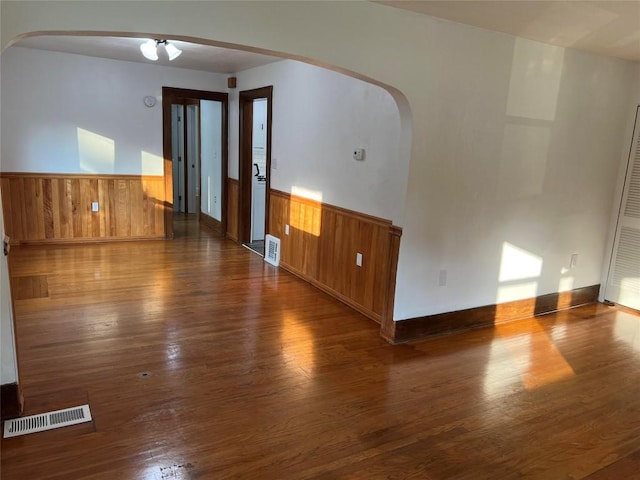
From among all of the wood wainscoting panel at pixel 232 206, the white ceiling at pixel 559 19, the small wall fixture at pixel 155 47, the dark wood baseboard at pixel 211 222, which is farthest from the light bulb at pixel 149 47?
the dark wood baseboard at pixel 211 222

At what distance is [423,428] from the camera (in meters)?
2.54

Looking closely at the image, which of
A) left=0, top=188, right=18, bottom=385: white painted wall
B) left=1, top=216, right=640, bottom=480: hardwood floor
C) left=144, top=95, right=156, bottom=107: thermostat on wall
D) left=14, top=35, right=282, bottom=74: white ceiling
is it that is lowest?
left=1, top=216, right=640, bottom=480: hardwood floor

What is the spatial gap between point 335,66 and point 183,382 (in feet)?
7.01

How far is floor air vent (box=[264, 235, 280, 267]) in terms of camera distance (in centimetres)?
559

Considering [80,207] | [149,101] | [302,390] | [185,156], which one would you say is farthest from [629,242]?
[185,156]

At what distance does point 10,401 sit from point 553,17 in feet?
12.7

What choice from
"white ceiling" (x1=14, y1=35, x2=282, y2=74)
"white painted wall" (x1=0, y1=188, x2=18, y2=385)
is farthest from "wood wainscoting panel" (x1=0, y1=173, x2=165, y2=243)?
"white painted wall" (x1=0, y1=188, x2=18, y2=385)

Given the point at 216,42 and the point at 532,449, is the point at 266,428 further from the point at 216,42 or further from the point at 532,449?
the point at 216,42

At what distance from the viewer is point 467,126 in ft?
11.5

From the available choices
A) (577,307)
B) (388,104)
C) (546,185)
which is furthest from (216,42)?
(577,307)

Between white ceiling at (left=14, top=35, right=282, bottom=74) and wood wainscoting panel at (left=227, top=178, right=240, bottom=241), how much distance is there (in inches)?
61.6

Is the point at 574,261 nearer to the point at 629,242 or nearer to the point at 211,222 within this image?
the point at 629,242

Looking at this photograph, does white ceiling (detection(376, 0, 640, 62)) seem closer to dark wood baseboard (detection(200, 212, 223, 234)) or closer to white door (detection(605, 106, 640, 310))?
white door (detection(605, 106, 640, 310))

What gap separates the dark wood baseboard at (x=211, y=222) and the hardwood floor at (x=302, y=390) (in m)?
2.71
